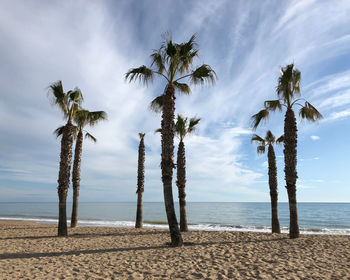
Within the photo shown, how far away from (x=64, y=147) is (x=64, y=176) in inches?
68.3

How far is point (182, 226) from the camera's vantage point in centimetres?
1579

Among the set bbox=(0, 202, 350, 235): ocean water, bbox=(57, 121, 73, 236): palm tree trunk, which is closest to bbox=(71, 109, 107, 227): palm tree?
bbox=(57, 121, 73, 236): palm tree trunk

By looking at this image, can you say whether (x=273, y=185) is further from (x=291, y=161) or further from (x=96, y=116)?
(x=96, y=116)

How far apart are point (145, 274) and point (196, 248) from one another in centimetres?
371

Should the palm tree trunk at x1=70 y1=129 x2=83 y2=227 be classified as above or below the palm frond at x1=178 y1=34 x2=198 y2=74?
below

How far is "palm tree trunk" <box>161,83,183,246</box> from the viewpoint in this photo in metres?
10.5

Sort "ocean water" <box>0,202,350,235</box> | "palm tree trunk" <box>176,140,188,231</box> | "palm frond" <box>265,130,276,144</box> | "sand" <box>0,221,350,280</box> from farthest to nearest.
Result: "ocean water" <box>0,202,350,235</box> < "palm frond" <box>265,130,276,144</box> < "palm tree trunk" <box>176,140,188,231</box> < "sand" <box>0,221,350,280</box>

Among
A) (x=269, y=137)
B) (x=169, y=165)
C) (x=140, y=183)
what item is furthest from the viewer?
(x=140, y=183)

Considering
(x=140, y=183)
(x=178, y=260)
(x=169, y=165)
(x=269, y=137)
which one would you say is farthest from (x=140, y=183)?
(x=178, y=260)

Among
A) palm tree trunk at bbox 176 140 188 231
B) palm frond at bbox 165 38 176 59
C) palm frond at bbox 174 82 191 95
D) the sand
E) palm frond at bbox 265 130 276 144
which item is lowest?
the sand

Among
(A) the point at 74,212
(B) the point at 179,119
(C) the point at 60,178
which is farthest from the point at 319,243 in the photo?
(A) the point at 74,212

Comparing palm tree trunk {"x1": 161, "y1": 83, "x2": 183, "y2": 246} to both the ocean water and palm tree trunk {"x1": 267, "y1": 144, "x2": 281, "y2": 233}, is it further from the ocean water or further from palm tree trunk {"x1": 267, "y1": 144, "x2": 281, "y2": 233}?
the ocean water

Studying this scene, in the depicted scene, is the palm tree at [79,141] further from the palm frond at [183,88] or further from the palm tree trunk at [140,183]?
the palm frond at [183,88]

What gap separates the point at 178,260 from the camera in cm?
806
